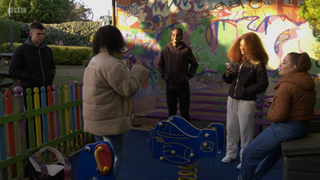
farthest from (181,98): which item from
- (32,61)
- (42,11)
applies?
(42,11)

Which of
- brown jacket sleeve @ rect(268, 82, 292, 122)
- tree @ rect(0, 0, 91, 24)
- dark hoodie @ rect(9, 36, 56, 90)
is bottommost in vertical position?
brown jacket sleeve @ rect(268, 82, 292, 122)

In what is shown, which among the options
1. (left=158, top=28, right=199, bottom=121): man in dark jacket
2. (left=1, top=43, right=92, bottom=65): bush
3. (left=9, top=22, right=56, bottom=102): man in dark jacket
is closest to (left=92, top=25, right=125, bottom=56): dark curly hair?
→ (left=9, top=22, right=56, bottom=102): man in dark jacket

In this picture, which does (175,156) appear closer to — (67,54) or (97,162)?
(97,162)

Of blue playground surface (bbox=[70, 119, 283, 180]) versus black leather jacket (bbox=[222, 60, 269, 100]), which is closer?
blue playground surface (bbox=[70, 119, 283, 180])

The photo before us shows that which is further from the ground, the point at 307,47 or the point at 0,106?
the point at 307,47

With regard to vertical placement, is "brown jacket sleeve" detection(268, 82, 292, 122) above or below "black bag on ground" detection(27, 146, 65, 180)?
above

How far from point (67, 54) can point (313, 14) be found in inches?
754

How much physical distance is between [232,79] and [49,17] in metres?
40.9

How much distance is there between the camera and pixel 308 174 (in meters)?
2.40

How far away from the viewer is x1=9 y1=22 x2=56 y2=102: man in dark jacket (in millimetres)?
4168

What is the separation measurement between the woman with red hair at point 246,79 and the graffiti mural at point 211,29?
1.93 meters

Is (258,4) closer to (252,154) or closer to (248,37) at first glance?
(248,37)

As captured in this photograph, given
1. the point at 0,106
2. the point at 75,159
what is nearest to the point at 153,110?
the point at 75,159

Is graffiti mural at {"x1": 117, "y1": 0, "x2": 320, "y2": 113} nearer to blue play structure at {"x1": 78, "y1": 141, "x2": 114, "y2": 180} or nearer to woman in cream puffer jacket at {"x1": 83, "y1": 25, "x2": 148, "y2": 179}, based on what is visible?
woman in cream puffer jacket at {"x1": 83, "y1": 25, "x2": 148, "y2": 179}
